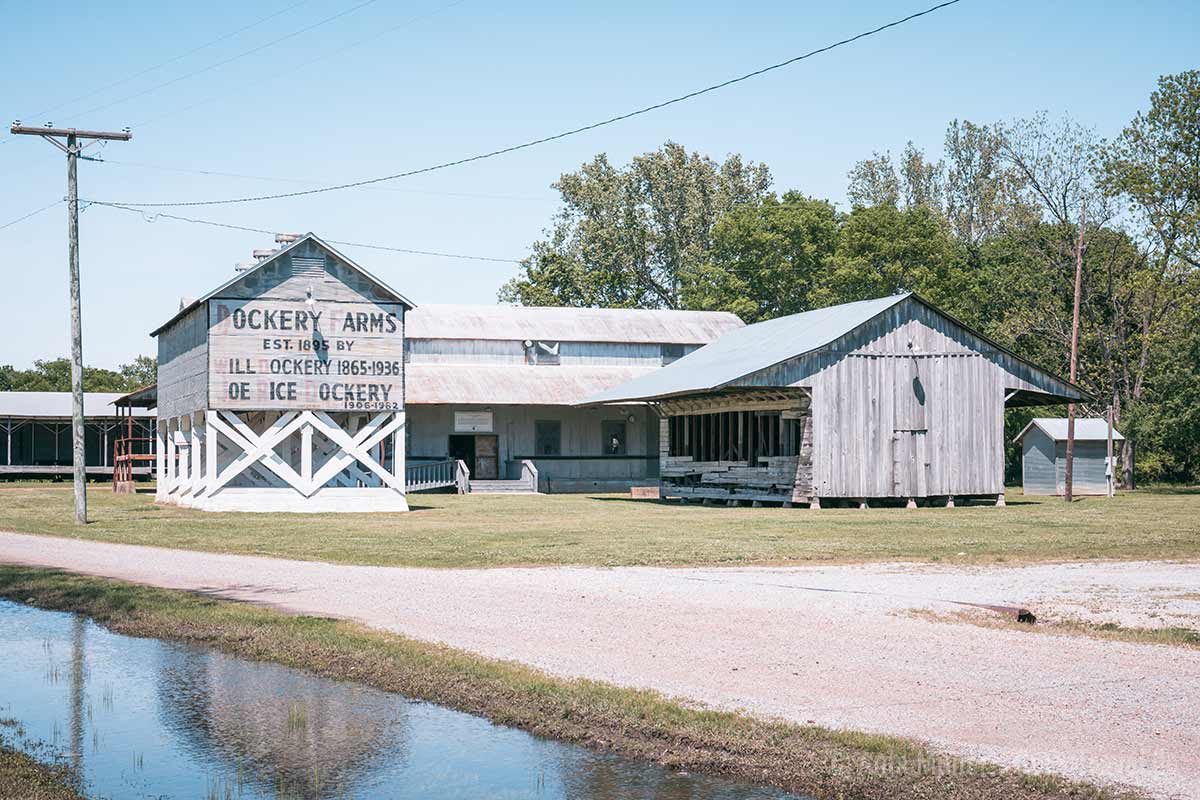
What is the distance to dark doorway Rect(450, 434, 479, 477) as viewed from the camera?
5412 centimetres

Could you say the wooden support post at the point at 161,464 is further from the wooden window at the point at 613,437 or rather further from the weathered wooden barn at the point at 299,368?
the wooden window at the point at 613,437

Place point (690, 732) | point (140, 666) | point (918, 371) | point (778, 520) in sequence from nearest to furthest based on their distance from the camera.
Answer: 1. point (690, 732)
2. point (140, 666)
3. point (778, 520)
4. point (918, 371)

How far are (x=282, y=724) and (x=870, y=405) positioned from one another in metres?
30.9

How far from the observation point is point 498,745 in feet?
29.7

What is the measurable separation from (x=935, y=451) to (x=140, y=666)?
30670 mm

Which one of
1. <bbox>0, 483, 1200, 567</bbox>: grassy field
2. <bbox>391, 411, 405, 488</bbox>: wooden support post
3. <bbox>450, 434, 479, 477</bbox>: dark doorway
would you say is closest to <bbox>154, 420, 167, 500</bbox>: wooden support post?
<bbox>0, 483, 1200, 567</bbox>: grassy field

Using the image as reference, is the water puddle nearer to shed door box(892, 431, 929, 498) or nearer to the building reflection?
the building reflection

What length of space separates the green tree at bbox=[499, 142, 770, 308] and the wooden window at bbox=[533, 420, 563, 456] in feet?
98.4

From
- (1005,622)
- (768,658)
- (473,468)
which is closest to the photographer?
(768,658)

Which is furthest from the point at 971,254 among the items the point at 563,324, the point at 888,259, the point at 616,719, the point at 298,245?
the point at 616,719

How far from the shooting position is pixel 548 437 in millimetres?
55312

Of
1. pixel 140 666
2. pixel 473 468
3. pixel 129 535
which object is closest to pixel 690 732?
pixel 140 666

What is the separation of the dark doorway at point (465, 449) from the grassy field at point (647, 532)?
1195cm

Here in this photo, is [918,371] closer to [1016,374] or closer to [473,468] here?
[1016,374]
